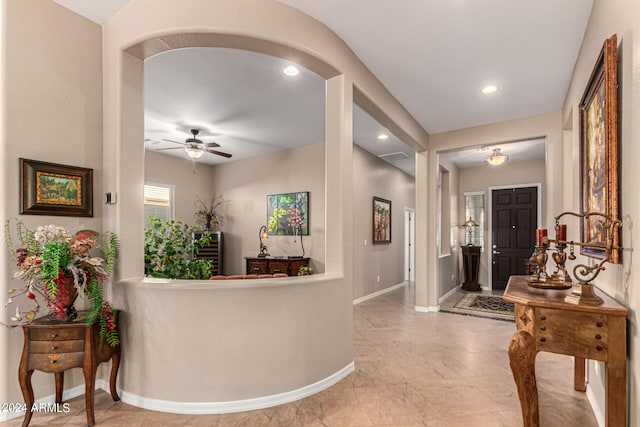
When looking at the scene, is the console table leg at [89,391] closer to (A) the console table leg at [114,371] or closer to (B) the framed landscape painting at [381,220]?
(A) the console table leg at [114,371]

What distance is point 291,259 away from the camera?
18.9 feet

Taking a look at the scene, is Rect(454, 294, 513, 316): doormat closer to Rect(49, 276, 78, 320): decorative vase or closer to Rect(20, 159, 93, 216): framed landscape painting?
Rect(49, 276, 78, 320): decorative vase

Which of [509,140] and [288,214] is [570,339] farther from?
[288,214]

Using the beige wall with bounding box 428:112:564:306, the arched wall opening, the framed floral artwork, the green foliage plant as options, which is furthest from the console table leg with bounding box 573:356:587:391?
the framed floral artwork

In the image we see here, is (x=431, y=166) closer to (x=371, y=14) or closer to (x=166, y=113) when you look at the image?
(x=371, y=14)

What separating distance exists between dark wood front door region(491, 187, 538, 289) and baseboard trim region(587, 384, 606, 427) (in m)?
4.96

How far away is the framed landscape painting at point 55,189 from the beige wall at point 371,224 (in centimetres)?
417

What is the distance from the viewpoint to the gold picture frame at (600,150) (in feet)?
5.76

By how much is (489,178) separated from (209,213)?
20.9ft

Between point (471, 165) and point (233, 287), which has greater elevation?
point (471, 165)

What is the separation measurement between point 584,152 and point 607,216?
1012mm

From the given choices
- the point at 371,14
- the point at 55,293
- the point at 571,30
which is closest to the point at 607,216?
the point at 571,30

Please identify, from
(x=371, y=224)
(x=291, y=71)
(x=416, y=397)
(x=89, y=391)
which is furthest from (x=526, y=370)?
(x=371, y=224)

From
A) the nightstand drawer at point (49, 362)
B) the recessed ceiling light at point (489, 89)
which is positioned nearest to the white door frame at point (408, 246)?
the recessed ceiling light at point (489, 89)
